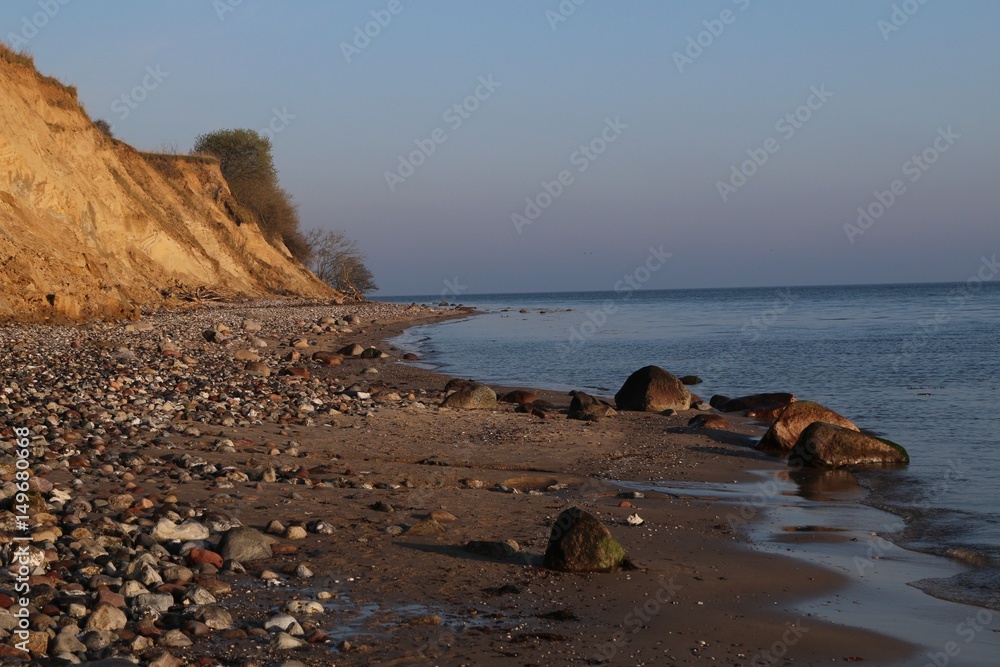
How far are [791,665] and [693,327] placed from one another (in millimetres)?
40709

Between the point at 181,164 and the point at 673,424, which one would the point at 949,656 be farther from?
the point at 181,164

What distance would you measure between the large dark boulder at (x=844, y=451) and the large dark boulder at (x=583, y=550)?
5.83 meters

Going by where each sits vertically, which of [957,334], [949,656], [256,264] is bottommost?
[949,656]

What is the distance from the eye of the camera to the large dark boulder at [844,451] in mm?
10328

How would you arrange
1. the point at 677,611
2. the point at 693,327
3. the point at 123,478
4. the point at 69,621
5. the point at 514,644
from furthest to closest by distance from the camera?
1. the point at 693,327
2. the point at 123,478
3. the point at 677,611
4. the point at 514,644
5. the point at 69,621

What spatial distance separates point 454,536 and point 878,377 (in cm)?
1642

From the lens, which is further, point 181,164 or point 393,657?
point 181,164

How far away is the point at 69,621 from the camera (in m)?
3.88

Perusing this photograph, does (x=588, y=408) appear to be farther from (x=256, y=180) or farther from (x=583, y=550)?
(x=256, y=180)

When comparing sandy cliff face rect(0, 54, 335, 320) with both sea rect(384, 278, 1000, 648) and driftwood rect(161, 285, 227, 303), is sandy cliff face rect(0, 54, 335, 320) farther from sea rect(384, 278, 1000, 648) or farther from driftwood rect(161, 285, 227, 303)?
sea rect(384, 278, 1000, 648)

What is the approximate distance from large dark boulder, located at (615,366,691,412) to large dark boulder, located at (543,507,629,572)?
9.28 m

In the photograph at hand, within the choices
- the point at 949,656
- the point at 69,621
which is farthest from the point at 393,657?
the point at 949,656

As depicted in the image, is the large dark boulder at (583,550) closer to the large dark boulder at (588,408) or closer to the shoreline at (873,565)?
the shoreline at (873,565)

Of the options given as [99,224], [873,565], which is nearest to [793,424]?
[873,565]
